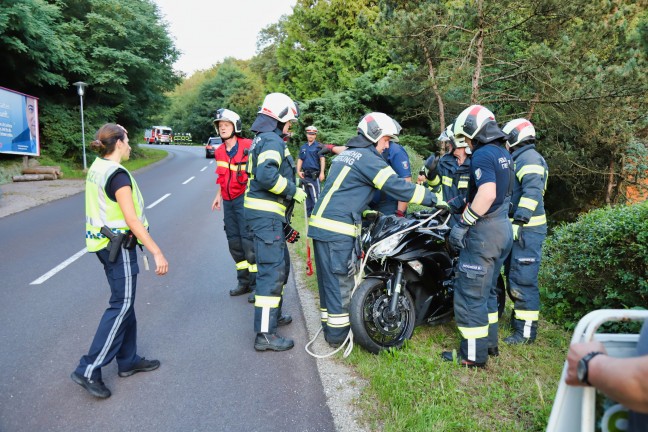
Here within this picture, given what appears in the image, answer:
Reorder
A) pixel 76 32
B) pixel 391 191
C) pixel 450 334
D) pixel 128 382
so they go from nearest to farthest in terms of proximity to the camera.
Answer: pixel 128 382, pixel 391 191, pixel 450 334, pixel 76 32

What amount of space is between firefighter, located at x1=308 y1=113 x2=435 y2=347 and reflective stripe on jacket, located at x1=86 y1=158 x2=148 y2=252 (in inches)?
62.6

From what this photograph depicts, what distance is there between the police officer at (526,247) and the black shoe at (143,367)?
10.5 feet

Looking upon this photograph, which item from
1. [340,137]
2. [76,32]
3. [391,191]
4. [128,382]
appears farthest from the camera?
[76,32]

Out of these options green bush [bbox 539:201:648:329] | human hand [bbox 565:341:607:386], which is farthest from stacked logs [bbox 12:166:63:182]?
human hand [bbox 565:341:607:386]

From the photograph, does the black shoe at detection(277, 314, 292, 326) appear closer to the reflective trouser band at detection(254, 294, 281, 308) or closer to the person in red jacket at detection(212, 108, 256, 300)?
→ the reflective trouser band at detection(254, 294, 281, 308)

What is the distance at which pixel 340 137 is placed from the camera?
15.2 meters

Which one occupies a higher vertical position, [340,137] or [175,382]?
[340,137]

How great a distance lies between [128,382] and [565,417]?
10.4 ft

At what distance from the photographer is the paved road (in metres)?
3.15

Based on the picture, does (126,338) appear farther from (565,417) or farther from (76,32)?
(76,32)

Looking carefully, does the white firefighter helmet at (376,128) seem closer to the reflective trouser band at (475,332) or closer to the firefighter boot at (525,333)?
the reflective trouser band at (475,332)

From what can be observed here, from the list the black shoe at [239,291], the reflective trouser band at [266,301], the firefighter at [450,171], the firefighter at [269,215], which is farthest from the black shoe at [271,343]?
the firefighter at [450,171]

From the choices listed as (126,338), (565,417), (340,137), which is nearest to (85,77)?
(340,137)

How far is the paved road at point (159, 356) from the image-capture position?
3148mm
